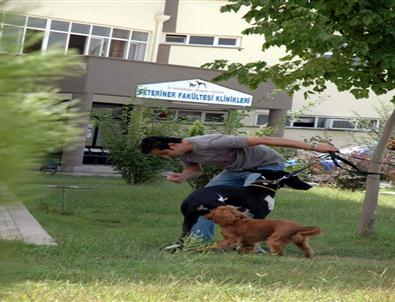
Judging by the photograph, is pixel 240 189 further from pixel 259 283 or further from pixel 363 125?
pixel 363 125

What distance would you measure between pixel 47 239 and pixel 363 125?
56.5 ft

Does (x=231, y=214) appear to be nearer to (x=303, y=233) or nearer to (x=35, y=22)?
(x=303, y=233)

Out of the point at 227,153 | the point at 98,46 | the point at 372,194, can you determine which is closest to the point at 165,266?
the point at 227,153

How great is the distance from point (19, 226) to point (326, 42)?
13.4ft

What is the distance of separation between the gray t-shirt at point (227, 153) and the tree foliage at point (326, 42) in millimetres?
1463

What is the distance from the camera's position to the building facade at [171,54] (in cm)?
2519

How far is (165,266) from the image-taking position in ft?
20.0

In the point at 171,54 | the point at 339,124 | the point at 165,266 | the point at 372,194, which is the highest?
the point at 171,54

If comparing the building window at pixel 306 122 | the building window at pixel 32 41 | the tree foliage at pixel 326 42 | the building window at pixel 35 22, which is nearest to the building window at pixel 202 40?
the building window at pixel 306 122

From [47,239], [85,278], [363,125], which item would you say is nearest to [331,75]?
[47,239]

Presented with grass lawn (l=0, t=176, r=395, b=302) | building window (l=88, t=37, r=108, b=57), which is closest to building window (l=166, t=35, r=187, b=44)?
building window (l=88, t=37, r=108, b=57)

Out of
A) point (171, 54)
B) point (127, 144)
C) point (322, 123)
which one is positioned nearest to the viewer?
point (127, 144)

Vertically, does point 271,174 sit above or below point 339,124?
below

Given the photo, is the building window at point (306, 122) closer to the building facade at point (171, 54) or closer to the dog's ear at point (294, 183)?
the building facade at point (171, 54)
